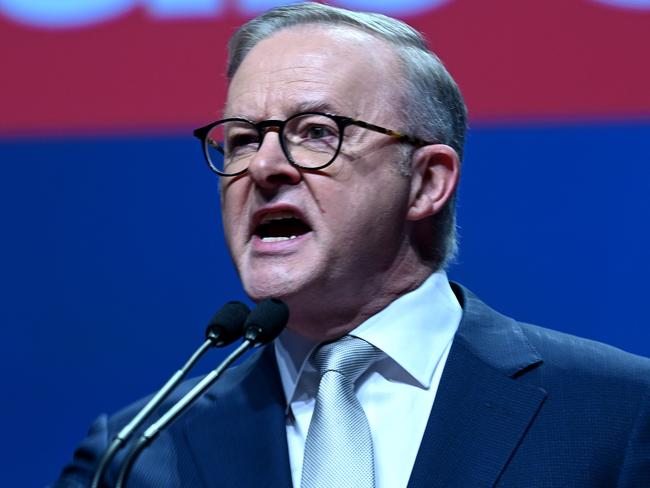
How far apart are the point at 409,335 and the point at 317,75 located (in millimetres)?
452

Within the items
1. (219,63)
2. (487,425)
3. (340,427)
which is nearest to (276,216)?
(340,427)

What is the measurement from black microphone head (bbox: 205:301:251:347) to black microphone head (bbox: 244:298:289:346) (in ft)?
0.04

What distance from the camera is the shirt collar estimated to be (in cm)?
177

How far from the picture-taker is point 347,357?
5.82 ft

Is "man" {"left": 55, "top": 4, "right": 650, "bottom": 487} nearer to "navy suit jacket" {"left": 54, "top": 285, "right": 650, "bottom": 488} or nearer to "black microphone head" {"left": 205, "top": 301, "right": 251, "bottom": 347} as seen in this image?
"navy suit jacket" {"left": 54, "top": 285, "right": 650, "bottom": 488}

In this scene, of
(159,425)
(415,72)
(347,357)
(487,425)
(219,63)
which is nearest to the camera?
(159,425)

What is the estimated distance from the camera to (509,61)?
7.50ft

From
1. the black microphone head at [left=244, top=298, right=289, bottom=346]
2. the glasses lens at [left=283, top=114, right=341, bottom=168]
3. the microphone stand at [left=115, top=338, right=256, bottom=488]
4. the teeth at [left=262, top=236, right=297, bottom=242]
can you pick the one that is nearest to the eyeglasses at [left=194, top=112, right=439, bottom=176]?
the glasses lens at [left=283, top=114, right=341, bottom=168]

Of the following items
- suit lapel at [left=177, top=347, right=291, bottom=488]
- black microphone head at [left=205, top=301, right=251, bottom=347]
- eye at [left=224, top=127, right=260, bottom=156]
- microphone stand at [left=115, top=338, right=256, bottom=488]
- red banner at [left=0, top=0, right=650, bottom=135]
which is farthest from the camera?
red banner at [left=0, top=0, right=650, bottom=135]

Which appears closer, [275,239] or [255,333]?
[255,333]

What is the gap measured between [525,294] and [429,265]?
1.32 ft

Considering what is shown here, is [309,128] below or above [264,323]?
above

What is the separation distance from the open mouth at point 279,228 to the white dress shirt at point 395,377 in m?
0.19

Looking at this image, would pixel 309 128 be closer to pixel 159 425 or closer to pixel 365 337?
pixel 365 337
